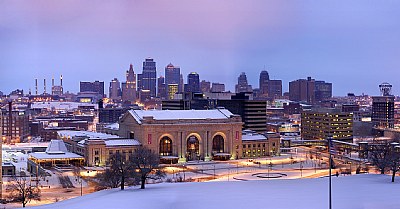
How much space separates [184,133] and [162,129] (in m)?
4.19

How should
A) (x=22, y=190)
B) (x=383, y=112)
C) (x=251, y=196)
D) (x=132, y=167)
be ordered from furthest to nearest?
1. (x=383, y=112)
2. (x=132, y=167)
3. (x=22, y=190)
4. (x=251, y=196)

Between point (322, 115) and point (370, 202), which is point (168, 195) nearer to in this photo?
point (370, 202)

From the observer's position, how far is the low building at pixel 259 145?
103 metres

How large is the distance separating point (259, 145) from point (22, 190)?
200ft

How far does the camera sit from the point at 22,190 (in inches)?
1922

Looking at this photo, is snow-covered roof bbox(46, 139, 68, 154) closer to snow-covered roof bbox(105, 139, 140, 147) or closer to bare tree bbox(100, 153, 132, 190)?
snow-covered roof bbox(105, 139, 140, 147)

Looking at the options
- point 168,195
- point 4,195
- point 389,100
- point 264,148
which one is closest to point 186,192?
point 168,195

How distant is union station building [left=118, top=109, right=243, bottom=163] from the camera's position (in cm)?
9475

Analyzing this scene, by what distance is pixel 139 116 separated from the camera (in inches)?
3824

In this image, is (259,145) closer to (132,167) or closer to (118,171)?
(118,171)

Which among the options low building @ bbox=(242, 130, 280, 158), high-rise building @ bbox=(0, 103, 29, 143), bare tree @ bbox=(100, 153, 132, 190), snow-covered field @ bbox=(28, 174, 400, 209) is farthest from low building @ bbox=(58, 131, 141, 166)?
high-rise building @ bbox=(0, 103, 29, 143)

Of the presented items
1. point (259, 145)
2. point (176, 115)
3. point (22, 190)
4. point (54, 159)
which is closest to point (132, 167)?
point (22, 190)

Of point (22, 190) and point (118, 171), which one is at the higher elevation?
point (118, 171)

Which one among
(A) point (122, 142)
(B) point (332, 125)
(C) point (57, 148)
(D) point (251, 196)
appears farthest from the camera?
(B) point (332, 125)
